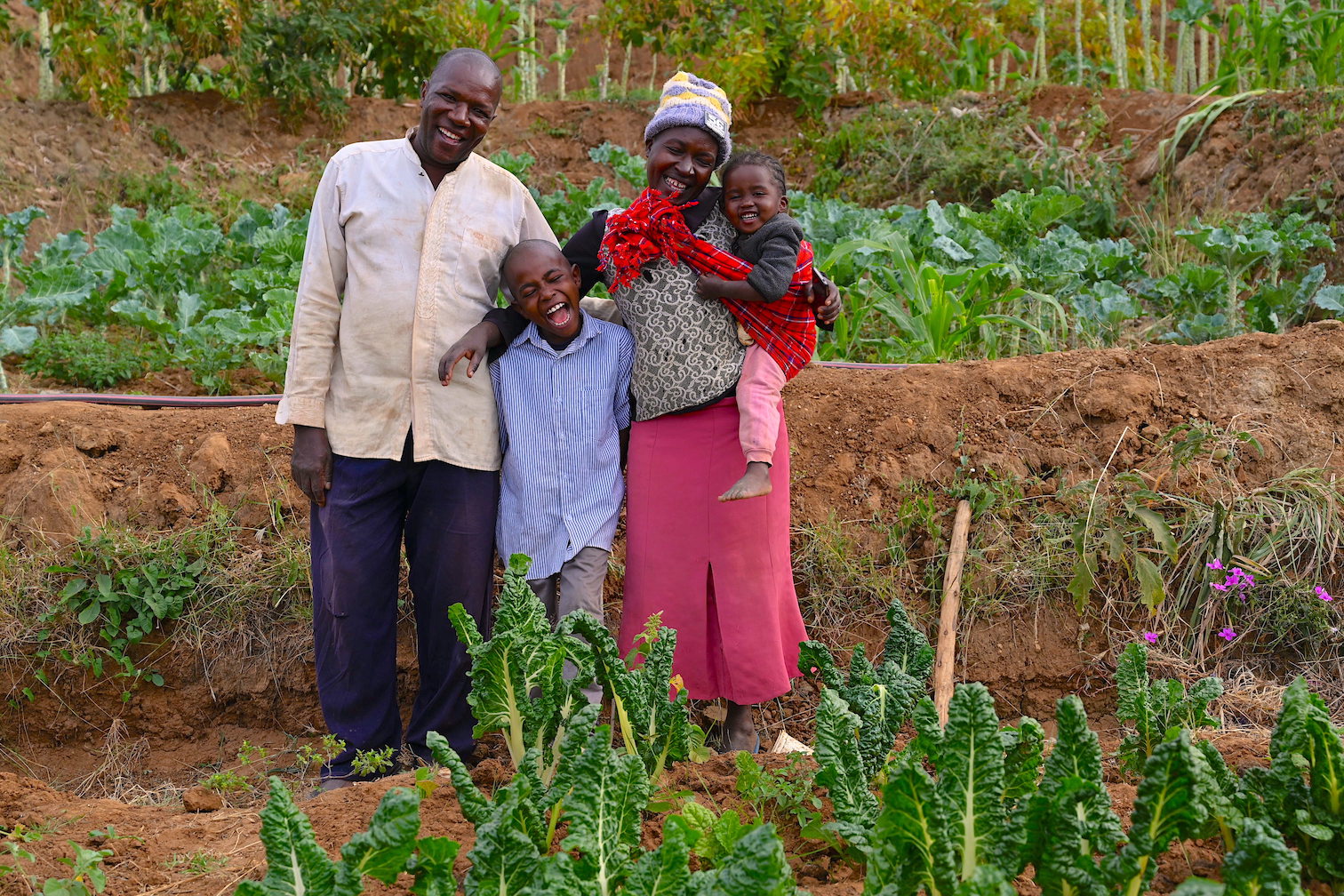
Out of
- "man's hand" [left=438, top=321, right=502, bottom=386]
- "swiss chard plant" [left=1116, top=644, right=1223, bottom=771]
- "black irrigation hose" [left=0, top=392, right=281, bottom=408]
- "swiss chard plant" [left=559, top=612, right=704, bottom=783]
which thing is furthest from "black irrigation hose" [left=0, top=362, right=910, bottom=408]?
"swiss chard plant" [left=559, top=612, right=704, bottom=783]

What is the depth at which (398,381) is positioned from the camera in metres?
3.25

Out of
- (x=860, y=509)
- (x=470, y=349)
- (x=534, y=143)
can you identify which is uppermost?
(x=534, y=143)

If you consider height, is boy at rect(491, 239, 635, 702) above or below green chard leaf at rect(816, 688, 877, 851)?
above

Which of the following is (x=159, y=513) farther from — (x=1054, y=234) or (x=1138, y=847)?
(x=1054, y=234)

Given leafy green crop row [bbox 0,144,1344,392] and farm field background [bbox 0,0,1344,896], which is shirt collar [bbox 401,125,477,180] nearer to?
farm field background [bbox 0,0,1344,896]

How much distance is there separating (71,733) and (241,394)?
1755mm

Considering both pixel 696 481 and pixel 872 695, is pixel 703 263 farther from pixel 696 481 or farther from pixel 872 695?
pixel 872 695

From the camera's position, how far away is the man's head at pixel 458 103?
3.11 metres

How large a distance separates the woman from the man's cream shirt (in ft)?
0.41

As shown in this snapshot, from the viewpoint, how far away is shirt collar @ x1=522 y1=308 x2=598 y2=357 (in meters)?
3.29

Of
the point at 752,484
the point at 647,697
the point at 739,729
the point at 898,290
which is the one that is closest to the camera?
the point at 647,697

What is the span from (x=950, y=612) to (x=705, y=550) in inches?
47.7

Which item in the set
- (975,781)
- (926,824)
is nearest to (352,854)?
(926,824)

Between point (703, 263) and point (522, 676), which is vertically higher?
point (703, 263)
